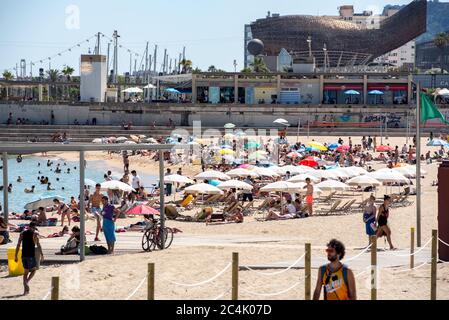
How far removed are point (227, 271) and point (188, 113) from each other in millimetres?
60507

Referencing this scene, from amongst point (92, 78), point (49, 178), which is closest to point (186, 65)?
point (92, 78)

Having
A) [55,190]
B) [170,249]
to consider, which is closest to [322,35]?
[55,190]

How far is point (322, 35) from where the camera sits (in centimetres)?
12119

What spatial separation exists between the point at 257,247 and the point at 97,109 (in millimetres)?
57591

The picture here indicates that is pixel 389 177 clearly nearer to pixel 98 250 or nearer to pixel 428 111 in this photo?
pixel 428 111

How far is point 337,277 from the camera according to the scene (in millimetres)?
7832

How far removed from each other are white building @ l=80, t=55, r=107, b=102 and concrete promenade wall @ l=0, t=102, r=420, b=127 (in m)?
3.98

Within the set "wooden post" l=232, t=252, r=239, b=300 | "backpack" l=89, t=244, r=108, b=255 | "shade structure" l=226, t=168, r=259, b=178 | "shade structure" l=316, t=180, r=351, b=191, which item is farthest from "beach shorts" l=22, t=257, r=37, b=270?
"shade structure" l=226, t=168, r=259, b=178

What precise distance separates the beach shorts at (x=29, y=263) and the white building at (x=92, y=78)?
64850 millimetres

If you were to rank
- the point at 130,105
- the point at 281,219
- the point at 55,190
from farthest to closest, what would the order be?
the point at 130,105 < the point at 55,190 < the point at 281,219

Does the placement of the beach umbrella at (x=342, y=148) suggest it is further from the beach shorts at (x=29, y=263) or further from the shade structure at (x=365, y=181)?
the beach shorts at (x=29, y=263)

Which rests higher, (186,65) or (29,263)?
(186,65)

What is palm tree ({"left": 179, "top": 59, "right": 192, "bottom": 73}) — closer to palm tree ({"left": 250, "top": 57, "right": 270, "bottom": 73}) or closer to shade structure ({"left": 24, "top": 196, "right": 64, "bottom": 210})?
palm tree ({"left": 250, "top": 57, "right": 270, "bottom": 73})
